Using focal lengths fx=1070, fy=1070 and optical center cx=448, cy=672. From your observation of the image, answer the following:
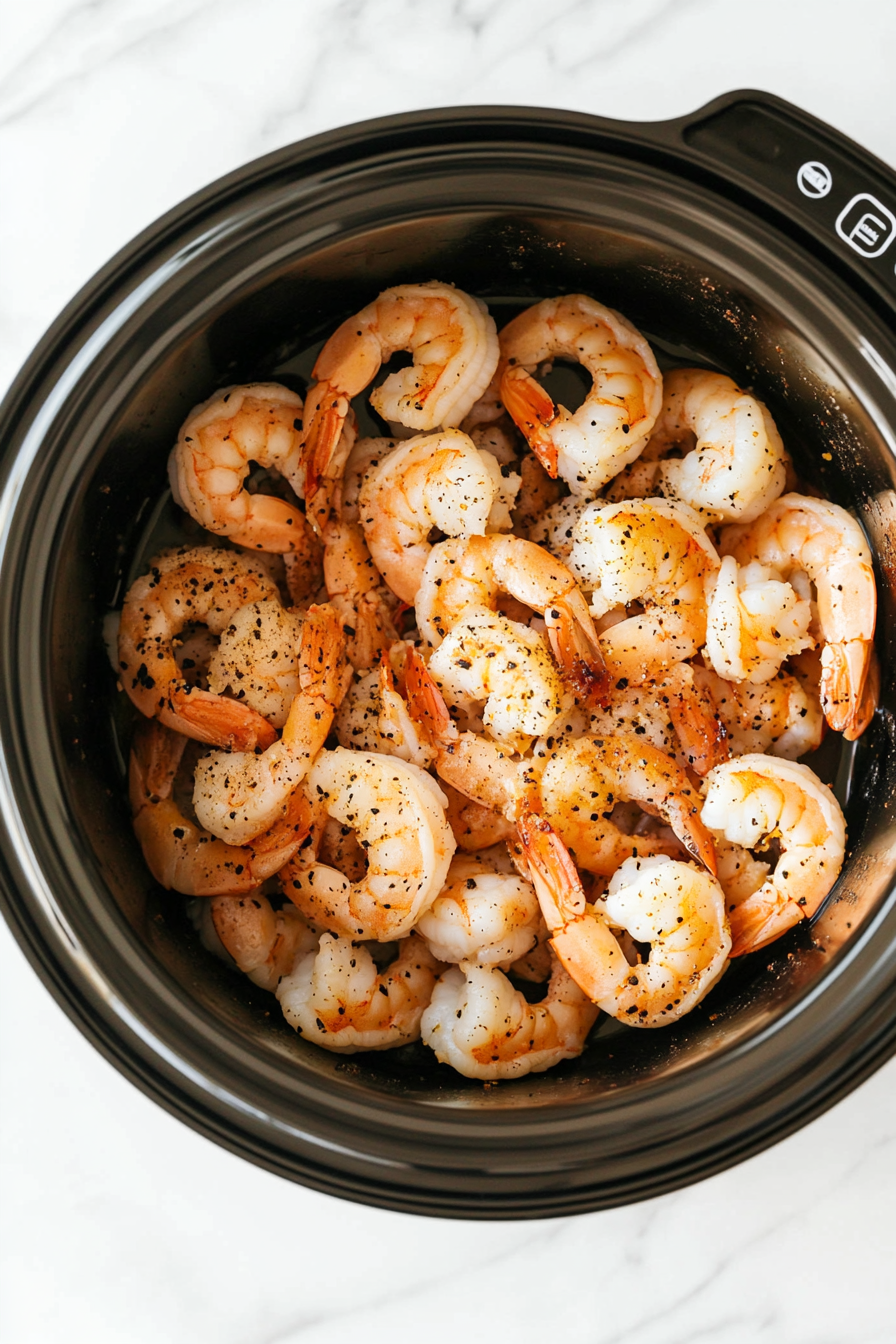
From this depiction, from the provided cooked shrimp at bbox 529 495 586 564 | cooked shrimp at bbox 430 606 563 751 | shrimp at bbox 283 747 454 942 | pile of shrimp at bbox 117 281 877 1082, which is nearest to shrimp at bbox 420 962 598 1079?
pile of shrimp at bbox 117 281 877 1082

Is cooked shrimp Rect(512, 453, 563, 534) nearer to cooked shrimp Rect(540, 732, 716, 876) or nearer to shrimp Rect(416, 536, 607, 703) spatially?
shrimp Rect(416, 536, 607, 703)

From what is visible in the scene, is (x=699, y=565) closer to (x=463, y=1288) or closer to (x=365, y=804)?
(x=365, y=804)

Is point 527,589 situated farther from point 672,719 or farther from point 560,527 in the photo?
point 672,719

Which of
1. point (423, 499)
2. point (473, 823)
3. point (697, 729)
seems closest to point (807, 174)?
point (423, 499)

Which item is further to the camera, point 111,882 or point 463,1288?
point 463,1288

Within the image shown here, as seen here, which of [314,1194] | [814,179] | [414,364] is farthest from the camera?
[314,1194]

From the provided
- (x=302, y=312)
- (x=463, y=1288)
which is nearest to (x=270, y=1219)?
(x=463, y=1288)
